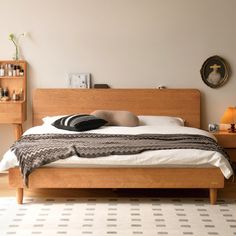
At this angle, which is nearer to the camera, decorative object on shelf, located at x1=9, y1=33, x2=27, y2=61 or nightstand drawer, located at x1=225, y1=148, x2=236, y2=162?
nightstand drawer, located at x1=225, y1=148, x2=236, y2=162

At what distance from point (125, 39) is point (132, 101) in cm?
70

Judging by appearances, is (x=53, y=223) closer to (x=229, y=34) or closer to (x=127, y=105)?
(x=127, y=105)

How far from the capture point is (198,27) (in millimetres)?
6035

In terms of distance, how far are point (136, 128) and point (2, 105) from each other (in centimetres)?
152

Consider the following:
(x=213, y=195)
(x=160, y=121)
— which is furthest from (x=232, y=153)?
(x=213, y=195)

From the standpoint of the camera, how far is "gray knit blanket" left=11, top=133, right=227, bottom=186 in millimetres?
4414

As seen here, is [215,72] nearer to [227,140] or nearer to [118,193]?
[227,140]

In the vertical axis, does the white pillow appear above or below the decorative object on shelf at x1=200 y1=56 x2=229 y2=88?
below

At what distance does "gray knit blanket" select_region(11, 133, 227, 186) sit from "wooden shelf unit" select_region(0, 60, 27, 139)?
0.83 m

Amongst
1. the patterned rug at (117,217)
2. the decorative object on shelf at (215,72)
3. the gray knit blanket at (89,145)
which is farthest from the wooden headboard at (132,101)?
the patterned rug at (117,217)

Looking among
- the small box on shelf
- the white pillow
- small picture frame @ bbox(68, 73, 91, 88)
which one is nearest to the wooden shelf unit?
the small box on shelf

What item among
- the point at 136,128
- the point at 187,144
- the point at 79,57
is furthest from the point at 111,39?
the point at 187,144

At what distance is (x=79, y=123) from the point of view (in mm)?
5070

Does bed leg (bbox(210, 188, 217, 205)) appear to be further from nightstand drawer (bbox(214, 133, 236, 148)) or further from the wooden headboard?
the wooden headboard
